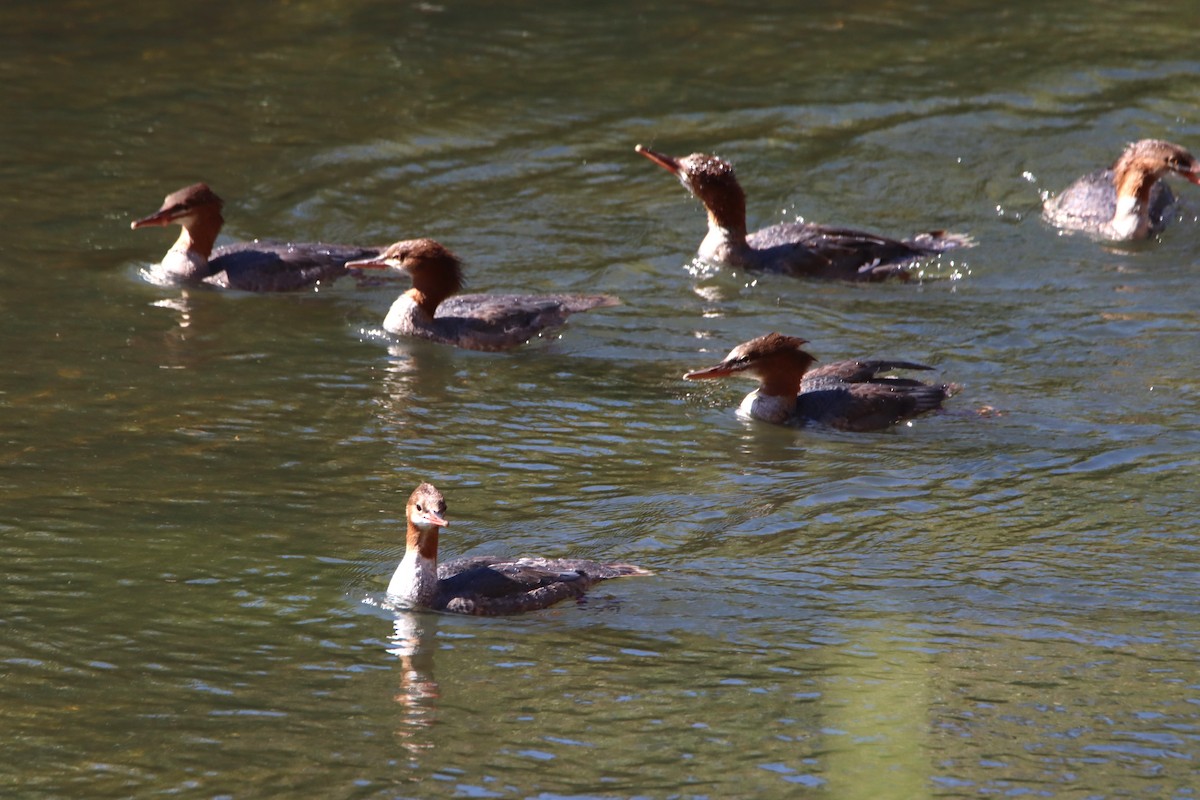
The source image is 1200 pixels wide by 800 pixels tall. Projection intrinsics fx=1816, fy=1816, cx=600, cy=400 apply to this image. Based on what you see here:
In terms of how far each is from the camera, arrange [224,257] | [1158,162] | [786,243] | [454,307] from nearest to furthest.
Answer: [454,307] → [224,257] → [786,243] → [1158,162]

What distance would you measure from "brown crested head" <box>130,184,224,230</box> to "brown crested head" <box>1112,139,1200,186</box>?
23.8ft

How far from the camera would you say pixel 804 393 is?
11.2 metres

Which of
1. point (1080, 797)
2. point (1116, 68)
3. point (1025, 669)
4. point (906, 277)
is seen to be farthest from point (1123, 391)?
point (1116, 68)

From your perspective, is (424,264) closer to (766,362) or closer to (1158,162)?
(766,362)

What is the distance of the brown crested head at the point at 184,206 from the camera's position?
44.5 feet

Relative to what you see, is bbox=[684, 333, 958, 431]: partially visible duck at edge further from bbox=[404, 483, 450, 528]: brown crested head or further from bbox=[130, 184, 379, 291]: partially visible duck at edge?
bbox=[130, 184, 379, 291]: partially visible duck at edge

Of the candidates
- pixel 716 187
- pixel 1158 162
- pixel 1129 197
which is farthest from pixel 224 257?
pixel 1158 162

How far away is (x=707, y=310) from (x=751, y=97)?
4.83m

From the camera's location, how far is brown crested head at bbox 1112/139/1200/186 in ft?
47.7

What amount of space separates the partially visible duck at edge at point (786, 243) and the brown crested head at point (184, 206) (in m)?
3.27

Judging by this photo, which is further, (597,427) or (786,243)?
(786,243)

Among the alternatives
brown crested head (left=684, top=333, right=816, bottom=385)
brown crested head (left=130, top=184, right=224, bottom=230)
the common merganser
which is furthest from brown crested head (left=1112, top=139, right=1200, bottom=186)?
the common merganser

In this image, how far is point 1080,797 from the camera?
6.34 metres

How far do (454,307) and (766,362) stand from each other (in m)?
2.65
